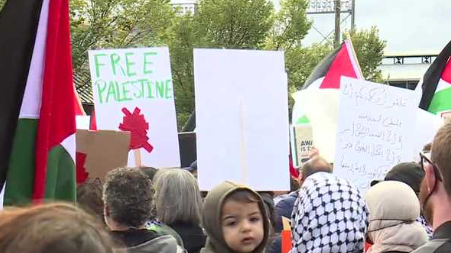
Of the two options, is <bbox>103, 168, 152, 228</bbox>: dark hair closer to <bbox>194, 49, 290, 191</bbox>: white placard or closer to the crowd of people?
the crowd of people

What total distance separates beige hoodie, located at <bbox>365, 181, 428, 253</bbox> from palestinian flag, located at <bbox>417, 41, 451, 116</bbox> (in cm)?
517

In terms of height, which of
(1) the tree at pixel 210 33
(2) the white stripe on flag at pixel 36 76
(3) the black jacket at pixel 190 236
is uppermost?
(1) the tree at pixel 210 33

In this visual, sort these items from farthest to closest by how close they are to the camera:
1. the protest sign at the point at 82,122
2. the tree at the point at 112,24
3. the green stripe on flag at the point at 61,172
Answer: the tree at the point at 112,24
the protest sign at the point at 82,122
the green stripe on flag at the point at 61,172

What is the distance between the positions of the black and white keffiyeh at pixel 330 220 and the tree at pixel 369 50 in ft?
95.8

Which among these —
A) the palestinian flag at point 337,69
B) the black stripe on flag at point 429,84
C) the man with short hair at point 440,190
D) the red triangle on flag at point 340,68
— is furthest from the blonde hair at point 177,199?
the red triangle on flag at point 340,68

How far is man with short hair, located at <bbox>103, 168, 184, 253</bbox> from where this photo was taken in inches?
124

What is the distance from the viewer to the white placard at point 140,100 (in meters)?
5.98

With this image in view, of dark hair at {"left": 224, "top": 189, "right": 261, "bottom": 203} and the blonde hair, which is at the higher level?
dark hair at {"left": 224, "top": 189, "right": 261, "bottom": 203}

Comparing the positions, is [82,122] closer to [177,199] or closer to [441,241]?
[177,199]

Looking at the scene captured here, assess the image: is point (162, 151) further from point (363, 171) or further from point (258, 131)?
point (363, 171)

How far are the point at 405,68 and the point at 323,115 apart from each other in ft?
168

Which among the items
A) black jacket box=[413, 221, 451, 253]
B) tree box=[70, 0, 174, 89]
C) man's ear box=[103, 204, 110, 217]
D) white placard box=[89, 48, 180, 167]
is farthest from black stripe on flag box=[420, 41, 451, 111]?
tree box=[70, 0, 174, 89]

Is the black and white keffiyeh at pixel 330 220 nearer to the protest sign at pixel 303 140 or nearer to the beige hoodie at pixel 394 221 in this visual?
the beige hoodie at pixel 394 221

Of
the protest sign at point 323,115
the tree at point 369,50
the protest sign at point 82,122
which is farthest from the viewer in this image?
the tree at point 369,50
